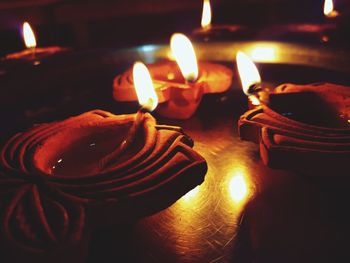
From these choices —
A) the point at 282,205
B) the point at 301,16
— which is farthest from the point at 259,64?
the point at 301,16

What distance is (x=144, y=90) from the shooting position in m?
2.17

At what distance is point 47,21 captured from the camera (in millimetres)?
6086

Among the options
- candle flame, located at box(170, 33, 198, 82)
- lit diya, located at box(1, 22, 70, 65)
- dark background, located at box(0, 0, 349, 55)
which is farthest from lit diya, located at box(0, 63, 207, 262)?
dark background, located at box(0, 0, 349, 55)

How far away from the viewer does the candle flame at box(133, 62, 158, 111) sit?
2.08 m

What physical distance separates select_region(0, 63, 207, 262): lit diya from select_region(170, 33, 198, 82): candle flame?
2.07ft

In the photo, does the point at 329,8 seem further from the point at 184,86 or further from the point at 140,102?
the point at 140,102

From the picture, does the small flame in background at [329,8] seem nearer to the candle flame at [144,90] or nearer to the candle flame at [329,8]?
the candle flame at [329,8]

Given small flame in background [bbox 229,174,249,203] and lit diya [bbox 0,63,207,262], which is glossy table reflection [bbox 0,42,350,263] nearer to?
small flame in background [bbox 229,174,249,203]

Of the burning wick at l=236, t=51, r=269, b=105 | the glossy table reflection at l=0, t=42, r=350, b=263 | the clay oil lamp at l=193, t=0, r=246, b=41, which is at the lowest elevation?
the glossy table reflection at l=0, t=42, r=350, b=263

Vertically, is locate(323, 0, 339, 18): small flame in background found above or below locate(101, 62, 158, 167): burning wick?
above

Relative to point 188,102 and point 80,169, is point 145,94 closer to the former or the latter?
point 188,102

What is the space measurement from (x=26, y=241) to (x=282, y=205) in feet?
3.69

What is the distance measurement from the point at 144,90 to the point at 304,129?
3.14 feet

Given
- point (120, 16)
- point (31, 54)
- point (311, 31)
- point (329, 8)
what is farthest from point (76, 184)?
point (120, 16)
